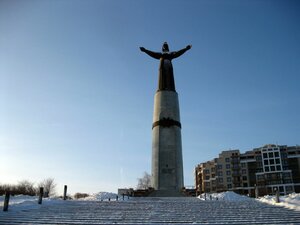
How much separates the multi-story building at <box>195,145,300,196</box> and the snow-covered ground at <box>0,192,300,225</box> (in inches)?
2563

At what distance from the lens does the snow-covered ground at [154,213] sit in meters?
15.5

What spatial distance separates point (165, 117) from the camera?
3566cm

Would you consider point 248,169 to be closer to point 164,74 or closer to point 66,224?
point 164,74

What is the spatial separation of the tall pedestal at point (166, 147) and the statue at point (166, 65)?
5.31ft

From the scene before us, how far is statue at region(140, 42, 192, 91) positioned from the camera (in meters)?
38.7

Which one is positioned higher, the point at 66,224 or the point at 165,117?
the point at 165,117

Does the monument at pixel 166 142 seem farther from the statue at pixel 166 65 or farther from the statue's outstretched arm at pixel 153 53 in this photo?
the statue's outstretched arm at pixel 153 53

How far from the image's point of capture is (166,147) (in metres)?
34.3

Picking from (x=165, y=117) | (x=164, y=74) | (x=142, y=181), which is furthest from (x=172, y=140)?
(x=142, y=181)

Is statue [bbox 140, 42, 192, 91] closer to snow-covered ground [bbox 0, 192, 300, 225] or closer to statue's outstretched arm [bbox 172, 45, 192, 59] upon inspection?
statue's outstretched arm [bbox 172, 45, 192, 59]

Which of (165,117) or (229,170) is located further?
(229,170)

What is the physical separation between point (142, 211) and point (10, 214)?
24.4ft

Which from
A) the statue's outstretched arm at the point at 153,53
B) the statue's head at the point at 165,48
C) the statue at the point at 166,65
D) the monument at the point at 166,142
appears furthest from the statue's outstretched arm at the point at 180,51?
the monument at the point at 166,142

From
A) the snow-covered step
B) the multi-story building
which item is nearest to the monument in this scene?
the snow-covered step
